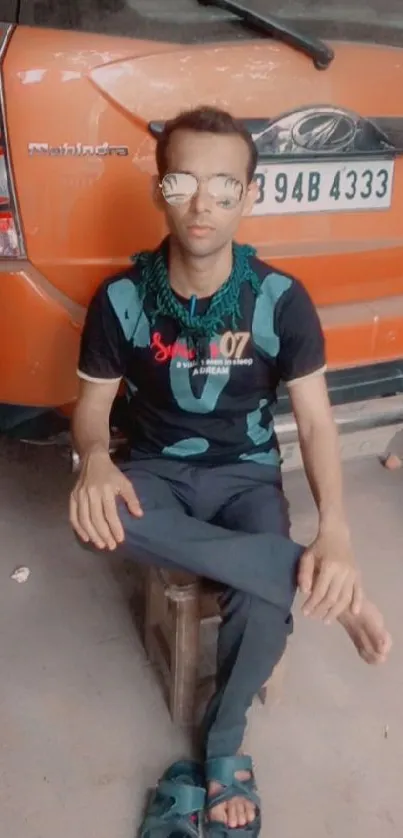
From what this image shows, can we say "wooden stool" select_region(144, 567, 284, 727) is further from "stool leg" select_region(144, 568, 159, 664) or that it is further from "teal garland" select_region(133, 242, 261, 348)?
"teal garland" select_region(133, 242, 261, 348)

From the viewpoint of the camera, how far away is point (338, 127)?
1.73 m

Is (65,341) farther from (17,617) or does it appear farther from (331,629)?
(331,629)

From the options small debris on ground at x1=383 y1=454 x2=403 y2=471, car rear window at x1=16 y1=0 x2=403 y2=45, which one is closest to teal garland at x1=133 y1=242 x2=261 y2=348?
car rear window at x1=16 y1=0 x2=403 y2=45

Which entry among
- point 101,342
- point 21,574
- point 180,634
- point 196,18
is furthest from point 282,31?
point 21,574

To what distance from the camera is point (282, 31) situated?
166 centimetres

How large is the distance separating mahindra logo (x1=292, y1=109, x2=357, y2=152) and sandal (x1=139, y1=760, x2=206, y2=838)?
4.01ft

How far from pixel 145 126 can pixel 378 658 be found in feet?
3.38

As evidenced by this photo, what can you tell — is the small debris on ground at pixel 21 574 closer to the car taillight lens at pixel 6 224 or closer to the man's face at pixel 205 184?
the car taillight lens at pixel 6 224

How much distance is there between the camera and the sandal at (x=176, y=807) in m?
1.55

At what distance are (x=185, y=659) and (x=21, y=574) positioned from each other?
61cm

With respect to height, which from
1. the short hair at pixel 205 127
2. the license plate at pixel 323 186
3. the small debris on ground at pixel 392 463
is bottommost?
the small debris on ground at pixel 392 463

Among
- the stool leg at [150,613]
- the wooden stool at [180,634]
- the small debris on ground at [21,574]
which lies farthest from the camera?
the small debris on ground at [21,574]

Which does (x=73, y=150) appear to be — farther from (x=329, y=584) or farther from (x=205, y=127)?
(x=329, y=584)

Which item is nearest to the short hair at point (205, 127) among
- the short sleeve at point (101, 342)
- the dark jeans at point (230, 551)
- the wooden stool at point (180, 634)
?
the short sleeve at point (101, 342)
